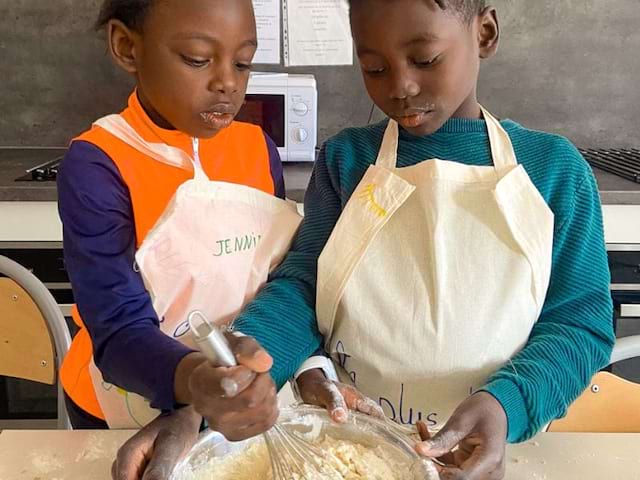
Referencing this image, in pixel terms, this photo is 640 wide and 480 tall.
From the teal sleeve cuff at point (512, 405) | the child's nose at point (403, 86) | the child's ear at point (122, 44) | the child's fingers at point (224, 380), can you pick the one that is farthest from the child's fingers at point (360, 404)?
the child's ear at point (122, 44)

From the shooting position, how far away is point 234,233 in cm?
90

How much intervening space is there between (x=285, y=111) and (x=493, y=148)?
112 cm

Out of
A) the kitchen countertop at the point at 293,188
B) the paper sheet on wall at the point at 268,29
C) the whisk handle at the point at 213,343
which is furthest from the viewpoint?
the paper sheet on wall at the point at 268,29

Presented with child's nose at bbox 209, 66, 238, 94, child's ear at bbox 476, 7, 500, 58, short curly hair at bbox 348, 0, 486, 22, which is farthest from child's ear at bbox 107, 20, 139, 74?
child's ear at bbox 476, 7, 500, 58

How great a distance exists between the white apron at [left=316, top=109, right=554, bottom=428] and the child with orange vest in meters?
0.13

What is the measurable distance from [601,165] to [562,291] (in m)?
1.21

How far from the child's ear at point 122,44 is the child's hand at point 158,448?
43 cm

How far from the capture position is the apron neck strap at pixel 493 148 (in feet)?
2.75

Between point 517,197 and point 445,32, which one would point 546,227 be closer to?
point 517,197

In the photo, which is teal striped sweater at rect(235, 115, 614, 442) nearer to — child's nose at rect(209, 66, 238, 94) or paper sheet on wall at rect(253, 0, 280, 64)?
child's nose at rect(209, 66, 238, 94)

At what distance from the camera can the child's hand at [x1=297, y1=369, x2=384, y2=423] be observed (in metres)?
A: 0.74

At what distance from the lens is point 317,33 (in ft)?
7.09

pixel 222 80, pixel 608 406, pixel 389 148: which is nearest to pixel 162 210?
pixel 222 80

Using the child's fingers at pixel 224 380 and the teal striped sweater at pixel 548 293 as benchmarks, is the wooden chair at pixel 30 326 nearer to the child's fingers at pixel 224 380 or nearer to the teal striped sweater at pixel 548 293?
the teal striped sweater at pixel 548 293
